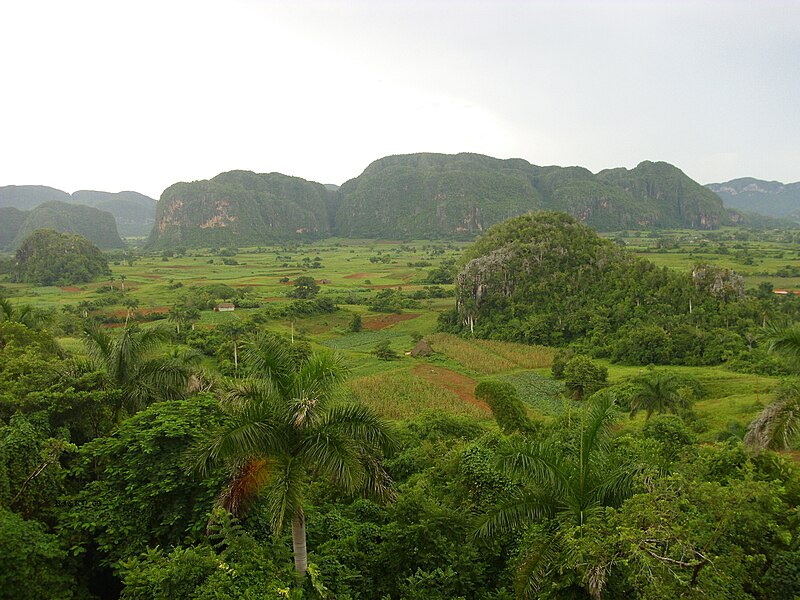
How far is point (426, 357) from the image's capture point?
135 ft

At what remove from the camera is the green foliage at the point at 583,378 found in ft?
102

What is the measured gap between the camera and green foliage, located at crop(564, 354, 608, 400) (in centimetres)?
3122

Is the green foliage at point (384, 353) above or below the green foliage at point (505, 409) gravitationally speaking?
below

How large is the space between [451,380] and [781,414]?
26.2 metres

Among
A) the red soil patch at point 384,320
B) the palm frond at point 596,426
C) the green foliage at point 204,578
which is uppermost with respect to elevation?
the palm frond at point 596,426

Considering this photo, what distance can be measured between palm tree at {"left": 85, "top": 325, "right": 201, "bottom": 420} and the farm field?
6.96 meters

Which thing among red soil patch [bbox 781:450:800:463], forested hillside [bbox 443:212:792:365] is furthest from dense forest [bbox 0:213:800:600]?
forested hillside [bbox 443:212:792:365]

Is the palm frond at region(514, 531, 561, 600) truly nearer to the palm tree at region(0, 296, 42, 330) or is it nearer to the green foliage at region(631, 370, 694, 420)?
the green foliage at region(631, 370, 694, 420)

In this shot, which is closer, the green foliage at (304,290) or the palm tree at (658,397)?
the palm tree at (658,397)

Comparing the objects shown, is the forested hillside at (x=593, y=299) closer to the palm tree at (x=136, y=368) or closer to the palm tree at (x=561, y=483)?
the palm tree at (x=561, y=483)

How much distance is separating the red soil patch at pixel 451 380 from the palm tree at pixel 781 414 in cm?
2018

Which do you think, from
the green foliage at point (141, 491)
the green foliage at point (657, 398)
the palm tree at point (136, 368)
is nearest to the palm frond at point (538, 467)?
the green foliage at point (141, 491)

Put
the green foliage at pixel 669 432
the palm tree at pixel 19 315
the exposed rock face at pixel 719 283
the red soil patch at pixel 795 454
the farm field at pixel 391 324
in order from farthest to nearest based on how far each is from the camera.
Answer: the exposed rock face at pixel 719 283, the farm field at pixel 391 324, the palm tree at pixel 19 315, the red soil patch at pixel 795 454, the green foliage at pixel 669 432

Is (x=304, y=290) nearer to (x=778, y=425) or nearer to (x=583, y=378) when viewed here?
(x=583, y=378)
